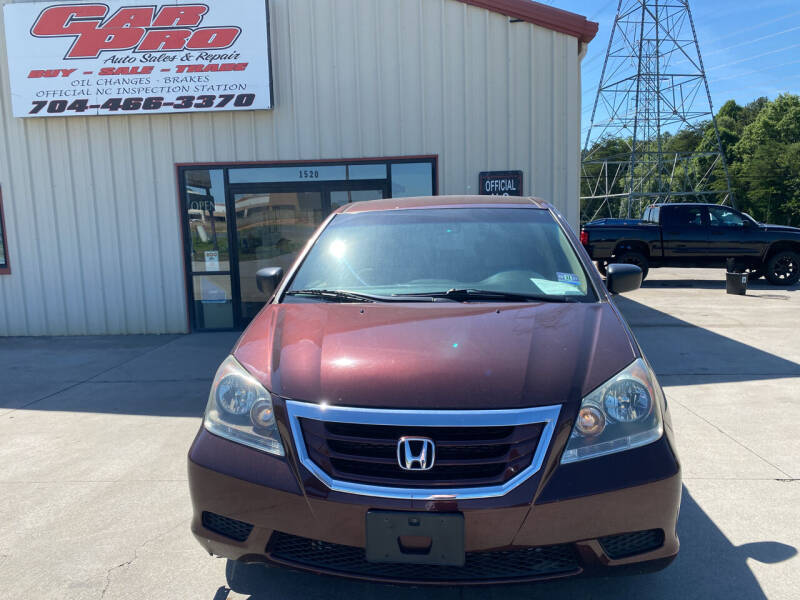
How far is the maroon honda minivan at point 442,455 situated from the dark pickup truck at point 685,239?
12.8m

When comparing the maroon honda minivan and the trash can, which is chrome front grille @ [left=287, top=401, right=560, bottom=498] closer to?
the maroon honda minivan

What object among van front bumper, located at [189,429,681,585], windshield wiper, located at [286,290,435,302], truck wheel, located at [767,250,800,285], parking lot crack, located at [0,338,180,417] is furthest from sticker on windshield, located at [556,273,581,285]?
truck wheel, located at [767,250,800,285]

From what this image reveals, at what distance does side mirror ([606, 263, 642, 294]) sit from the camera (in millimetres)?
3732

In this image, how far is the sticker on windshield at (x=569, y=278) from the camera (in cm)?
311

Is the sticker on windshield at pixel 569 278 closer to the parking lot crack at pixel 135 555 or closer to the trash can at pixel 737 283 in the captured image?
the parking lot crack at pixel 135 555

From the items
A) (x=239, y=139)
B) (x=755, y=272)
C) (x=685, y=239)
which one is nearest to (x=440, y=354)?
(x=239, y=139)

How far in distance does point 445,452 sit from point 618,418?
2.16ft

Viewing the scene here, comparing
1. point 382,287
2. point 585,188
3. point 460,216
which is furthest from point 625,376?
point 585,188

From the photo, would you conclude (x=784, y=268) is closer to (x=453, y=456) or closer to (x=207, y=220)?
(x=207, y=220)

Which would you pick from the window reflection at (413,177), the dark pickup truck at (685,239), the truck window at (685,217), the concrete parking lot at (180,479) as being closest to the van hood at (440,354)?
the concrete parking lot at (180,479)

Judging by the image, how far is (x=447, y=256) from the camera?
3.37m

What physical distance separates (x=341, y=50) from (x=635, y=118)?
3694cm

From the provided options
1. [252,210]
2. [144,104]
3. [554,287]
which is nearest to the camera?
[554,287]

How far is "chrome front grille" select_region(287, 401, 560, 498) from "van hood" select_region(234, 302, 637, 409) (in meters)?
0.05
